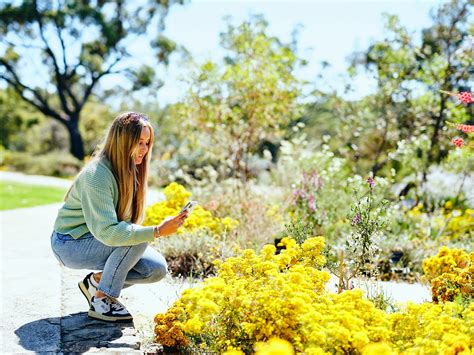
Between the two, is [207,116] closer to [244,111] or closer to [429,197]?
[244,111]

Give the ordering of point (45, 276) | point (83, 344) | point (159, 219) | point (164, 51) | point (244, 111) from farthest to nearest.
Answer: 1. point (164, 51)
2. point (244, 111)
3. point (159, 219)
4. point (45, 276)
5. point (83, 344)

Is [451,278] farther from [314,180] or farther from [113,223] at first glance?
[314,180]

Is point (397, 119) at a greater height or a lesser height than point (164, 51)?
lesser

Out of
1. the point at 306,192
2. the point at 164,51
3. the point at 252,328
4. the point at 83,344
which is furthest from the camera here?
the point at 164,51

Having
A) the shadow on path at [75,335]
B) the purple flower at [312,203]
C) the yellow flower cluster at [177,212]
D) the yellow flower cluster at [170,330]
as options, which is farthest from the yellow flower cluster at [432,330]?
the purple flower at [312,203]

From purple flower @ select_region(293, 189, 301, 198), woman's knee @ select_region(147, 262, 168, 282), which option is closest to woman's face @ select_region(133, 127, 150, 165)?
woman's knee @ select_region(147, 262, 168, 282)

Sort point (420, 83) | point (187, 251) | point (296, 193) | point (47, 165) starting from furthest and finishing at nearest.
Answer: point (47, 165), point (420, 83), point (296, 193), point (187, 251)

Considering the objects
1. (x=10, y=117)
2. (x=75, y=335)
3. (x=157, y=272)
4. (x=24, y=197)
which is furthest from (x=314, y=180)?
(x=10, y=117)

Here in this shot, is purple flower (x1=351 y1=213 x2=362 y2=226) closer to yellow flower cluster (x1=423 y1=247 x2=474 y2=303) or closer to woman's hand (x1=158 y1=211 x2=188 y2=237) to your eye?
yellow flower cluster (x1=423 y1=247 x2=474 y2=303)

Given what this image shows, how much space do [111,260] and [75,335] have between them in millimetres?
417

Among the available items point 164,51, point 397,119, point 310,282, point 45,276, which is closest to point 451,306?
point 310,282

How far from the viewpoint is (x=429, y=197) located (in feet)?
26.0

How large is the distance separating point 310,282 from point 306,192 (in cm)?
344

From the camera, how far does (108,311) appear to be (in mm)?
3066
